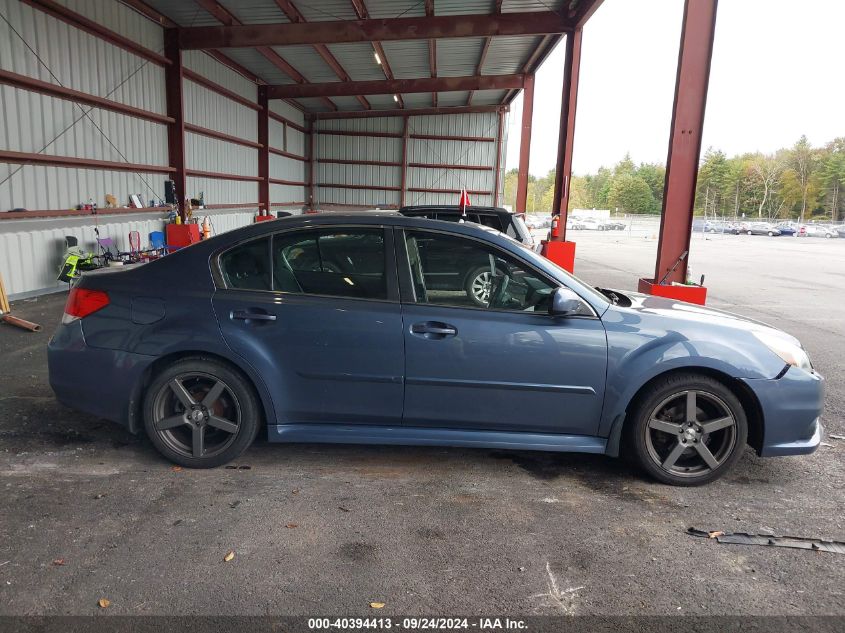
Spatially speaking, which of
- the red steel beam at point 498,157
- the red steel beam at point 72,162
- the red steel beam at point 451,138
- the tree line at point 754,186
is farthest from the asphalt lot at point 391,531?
the tree line at point 754,186

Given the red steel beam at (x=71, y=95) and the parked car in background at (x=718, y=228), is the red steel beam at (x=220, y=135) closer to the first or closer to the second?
the red steel beam at (x=71, y=95)

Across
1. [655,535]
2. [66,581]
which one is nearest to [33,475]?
[66,581]

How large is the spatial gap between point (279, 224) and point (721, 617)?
3.02 meters

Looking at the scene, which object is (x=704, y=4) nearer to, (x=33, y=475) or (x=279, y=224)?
(x=279, y=224)

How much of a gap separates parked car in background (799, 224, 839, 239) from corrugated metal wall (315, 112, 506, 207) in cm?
3615

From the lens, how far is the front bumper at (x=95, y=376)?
3588 millimetres

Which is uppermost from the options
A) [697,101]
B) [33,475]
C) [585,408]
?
[697,101]

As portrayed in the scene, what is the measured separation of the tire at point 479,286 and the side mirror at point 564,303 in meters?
0.38

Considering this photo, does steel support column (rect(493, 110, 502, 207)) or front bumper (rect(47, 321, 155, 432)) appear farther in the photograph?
steel support column (rect(493, 110, 502, 207))

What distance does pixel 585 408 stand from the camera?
350cm

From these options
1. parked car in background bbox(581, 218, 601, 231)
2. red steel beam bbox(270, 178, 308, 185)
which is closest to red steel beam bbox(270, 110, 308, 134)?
red steel beam bbox(270, 178, 308, 185)

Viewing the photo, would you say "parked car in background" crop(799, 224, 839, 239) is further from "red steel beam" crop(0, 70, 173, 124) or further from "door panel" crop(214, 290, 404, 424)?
"door panel" crop(214, 290, 404, 424)

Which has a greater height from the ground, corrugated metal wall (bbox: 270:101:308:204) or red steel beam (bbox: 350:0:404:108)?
red steel beam (bbox: 350:0:404:108)

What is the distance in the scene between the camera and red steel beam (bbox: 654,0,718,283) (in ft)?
26.4
